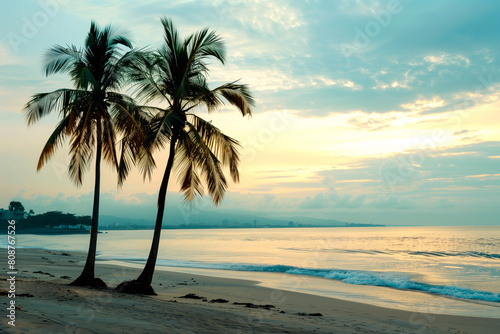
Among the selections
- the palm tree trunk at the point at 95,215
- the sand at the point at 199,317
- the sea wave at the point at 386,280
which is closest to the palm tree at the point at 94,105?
the palm tree trunk at the point at 95,215

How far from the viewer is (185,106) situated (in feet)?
40.8

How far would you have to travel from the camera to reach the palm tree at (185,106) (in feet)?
39.4

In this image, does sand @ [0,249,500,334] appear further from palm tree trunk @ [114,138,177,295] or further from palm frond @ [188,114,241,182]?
palm frond @ [188,114,241,182]

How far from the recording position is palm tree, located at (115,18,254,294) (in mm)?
12000

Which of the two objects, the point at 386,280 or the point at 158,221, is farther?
the point at 386,280

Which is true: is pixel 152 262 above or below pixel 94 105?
below

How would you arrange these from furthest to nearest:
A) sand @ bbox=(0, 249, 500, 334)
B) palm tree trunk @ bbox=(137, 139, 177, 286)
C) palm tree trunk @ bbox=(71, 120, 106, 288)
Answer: palm tree trunk @ bbox=(71, 120, 106, 288) → palm tree trunk @ bbox=(137, 139, 177, 286) → sand @ bbox=(0, 249, 500, 334)

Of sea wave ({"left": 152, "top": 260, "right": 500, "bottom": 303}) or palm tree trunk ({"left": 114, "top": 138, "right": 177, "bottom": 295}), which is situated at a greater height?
palm tree trunk ({"left": 114, "top": 138, "right": 177, "bottom": 295})

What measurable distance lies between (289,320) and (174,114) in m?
6.82

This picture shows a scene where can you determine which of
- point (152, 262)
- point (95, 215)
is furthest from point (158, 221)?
point (95, 215)

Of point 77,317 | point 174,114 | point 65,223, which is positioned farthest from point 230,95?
point 65,223

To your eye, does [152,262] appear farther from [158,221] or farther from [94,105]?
[94,105]

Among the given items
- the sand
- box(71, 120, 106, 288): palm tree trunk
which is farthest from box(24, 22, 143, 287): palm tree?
the sand

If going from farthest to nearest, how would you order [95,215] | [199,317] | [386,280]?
1. [386,280]
2. [95,215]
3. [199,317]
